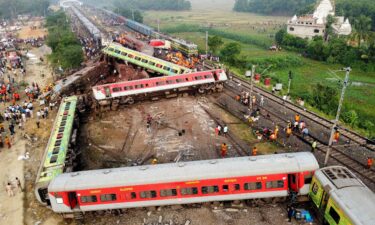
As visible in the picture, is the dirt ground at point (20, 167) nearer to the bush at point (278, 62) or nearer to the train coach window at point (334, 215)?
the train coach window at point (334, 215)

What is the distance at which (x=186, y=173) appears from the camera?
1872 cm

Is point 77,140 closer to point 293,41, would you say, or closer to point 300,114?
point 300,114

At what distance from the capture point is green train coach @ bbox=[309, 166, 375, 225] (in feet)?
47.6

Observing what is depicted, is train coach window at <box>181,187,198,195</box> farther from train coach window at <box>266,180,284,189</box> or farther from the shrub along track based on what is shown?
the shrub along track

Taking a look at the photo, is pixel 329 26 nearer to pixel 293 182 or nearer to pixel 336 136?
pixel 336 136

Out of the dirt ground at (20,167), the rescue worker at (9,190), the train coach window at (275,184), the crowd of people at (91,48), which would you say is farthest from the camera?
the crowd of people at (91,48)

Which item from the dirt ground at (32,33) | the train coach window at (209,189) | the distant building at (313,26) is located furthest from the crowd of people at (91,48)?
the train coach window at (209,189)

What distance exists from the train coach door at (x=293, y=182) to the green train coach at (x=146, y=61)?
25807 millimetres

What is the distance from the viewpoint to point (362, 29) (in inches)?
2906

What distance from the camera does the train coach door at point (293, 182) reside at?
60.6ft

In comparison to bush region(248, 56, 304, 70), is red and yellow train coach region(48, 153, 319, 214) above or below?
above

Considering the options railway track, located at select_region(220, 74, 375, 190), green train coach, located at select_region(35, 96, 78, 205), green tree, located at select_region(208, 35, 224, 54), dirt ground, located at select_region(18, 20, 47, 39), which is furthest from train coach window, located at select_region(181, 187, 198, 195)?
dirt ground, located at select_region(18, 20, 47, 39)

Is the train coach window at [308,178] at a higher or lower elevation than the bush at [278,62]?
higher

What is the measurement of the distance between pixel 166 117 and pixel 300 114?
14.0m
